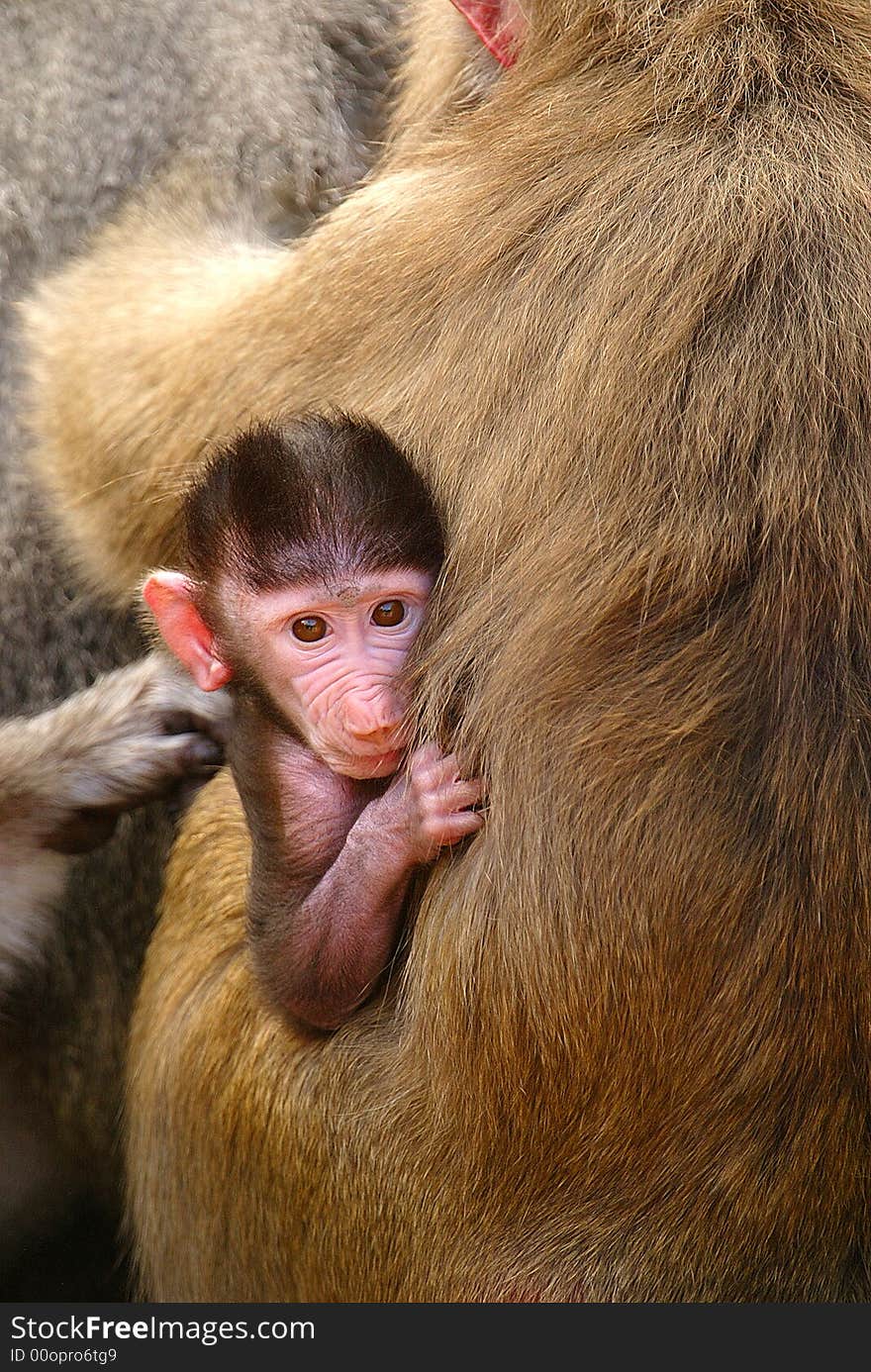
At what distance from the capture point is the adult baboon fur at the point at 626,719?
122 centimetres

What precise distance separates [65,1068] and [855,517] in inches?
46.9

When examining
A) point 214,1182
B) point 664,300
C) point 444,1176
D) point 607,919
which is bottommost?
point 214,1182

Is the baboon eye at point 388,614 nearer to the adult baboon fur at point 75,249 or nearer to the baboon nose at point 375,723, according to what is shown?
the baboon nose at point 375,723

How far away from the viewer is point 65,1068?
6.51 ft

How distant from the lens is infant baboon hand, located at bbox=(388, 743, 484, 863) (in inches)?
51.9

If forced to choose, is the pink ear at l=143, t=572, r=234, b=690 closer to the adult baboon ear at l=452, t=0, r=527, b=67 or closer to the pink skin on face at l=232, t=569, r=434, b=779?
the pink skin on face at l=232, t=569, r=434, b=779

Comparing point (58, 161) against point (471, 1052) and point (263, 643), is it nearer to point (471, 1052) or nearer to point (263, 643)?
point (263, 643)

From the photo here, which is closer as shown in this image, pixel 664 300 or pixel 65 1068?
pixel 664 300

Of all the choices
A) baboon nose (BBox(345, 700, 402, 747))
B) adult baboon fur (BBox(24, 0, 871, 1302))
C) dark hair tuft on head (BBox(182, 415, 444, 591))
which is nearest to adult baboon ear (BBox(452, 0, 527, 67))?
adult baboon fur (BBox(24, 0, 871, 1302))

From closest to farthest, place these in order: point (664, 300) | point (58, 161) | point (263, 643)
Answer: point (664, 300) → point (263, 643) → point (58, 161)

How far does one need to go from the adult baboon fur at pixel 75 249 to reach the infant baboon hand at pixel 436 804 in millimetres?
707

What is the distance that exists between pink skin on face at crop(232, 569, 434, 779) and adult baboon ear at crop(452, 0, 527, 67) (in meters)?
0.54

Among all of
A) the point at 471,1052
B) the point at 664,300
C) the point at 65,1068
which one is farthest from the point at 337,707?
the point at 65,1068

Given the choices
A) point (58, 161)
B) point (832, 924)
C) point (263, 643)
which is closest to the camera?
point (832, 924)
